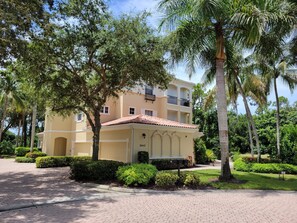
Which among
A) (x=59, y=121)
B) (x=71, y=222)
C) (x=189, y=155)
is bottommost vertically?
(x=71, y=222)

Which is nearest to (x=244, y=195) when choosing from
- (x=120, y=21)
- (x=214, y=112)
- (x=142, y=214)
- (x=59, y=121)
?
(x=142, y=214)

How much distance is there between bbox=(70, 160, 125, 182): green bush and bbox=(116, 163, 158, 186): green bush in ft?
3.84

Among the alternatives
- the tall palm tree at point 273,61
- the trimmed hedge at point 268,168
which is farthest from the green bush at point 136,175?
the trimmed hedge at point 268,168

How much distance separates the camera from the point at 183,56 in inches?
547

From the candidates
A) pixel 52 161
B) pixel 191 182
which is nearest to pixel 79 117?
pixel 52 161

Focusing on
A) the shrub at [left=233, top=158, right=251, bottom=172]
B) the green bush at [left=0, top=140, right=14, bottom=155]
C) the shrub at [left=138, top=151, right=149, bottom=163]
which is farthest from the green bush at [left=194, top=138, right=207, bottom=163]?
the green bush at [left=0, top=140, right=14, bottom=155]

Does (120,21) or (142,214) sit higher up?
(120,21)

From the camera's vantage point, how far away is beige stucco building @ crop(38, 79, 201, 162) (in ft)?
65.1

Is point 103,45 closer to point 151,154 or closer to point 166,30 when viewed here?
point 166,30

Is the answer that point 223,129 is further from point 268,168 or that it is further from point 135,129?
point 135,129

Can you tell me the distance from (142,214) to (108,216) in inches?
39.2

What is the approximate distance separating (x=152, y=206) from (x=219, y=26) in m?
9.90

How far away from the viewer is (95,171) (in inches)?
501

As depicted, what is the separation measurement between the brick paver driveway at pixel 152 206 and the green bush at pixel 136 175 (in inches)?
37.9
